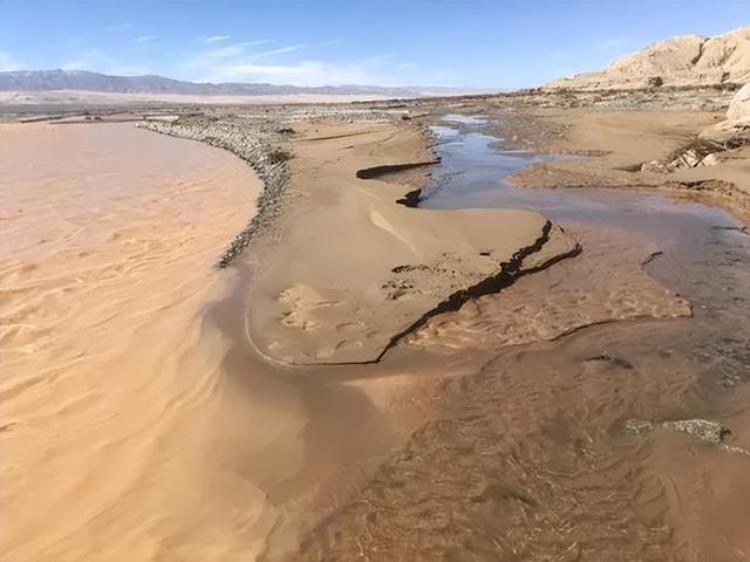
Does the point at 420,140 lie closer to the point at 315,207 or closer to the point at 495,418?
the point at 315,207

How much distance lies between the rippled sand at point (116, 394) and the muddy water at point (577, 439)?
0.86 meters

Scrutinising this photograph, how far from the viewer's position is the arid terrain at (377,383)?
2877 millimetres

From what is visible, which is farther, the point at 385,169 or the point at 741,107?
the point at 741,107

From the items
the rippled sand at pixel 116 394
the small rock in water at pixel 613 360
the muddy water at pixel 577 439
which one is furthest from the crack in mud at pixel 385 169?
the small rock in water at pixel 613 360

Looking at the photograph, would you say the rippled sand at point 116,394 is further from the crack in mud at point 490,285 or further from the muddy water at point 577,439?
the crack in mud at point 490,285

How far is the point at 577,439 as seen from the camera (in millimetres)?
3508

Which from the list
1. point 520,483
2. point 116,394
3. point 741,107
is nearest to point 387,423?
point 520,483

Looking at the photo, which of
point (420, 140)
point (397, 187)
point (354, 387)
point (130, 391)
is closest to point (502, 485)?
point (354, 387)

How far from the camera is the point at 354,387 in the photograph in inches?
163

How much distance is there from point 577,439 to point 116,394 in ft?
10.9

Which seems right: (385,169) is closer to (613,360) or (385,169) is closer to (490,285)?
(490,285)

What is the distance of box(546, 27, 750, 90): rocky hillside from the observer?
159 ft

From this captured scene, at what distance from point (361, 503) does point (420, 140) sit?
58.0ft

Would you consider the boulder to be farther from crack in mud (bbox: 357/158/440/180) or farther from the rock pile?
the rock pile
